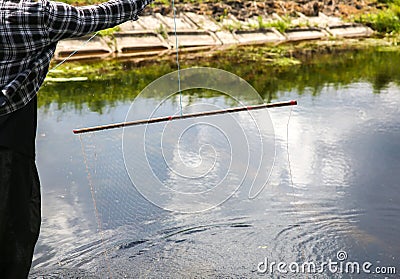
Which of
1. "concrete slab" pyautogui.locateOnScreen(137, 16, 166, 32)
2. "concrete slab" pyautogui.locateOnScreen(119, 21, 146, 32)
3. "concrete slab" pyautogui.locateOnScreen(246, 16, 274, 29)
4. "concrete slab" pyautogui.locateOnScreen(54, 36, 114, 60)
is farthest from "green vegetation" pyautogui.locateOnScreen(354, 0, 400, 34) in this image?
"concrete slab" pyautogui.locateOnScreen(54, 36, 114, 60)

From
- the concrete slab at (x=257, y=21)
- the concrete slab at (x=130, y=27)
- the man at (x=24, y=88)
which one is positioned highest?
the man at (x=24, y=88)

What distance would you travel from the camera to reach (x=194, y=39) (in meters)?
13.0

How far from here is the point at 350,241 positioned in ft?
11.2

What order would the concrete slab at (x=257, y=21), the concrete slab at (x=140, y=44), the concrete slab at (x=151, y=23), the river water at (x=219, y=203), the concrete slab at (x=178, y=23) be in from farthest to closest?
1. the concrete slab at (x=257, y=21)
2. the concrete slab at (x=178, y=23)
3. the concrete slab at (x=151, y=23)
4. the concrete slab at (x=140, y=44)
5. the river water at (x=219, y=203)

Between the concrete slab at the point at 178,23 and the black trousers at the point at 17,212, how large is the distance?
36.9 feet

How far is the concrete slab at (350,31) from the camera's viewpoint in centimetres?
1552

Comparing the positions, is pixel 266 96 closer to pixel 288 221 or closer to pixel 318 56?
pixel 288 221

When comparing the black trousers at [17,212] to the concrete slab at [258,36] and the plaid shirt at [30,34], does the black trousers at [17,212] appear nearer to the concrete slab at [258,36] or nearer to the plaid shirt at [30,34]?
the plaid shirt at [30,34]

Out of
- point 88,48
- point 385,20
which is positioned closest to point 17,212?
point 88,48

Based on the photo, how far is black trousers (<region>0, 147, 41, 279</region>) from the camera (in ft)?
6.59

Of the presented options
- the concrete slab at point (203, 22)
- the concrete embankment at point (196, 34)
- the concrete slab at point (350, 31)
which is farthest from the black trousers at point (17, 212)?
the concrete slab at point (350, 31)

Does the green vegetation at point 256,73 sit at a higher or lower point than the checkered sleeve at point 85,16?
lower

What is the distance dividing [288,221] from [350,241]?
0.45 meters

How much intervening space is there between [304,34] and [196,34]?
3.40 meters
